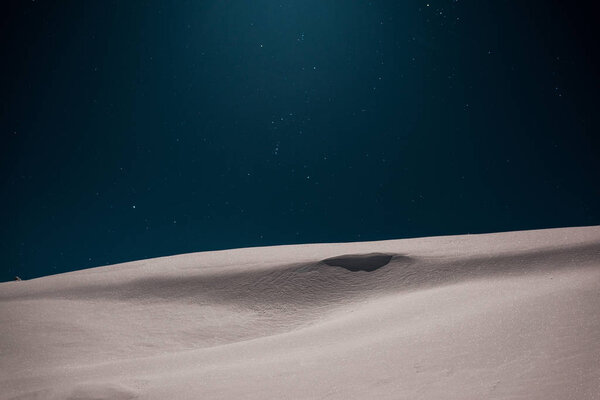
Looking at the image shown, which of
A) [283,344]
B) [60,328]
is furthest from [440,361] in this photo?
[60,328]

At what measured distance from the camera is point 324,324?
4.40m

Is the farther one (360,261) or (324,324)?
(360,261)

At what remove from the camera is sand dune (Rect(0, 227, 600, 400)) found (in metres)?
2.54

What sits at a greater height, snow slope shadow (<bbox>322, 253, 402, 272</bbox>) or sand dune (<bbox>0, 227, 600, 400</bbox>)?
snow slope shadow (<bbox>322, 253, 402, 272</bbox>)

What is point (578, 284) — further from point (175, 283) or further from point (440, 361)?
point (175, 283)

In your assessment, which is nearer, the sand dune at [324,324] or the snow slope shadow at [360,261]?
the sand dune at [324,324]

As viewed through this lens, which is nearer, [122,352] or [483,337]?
[483,337]

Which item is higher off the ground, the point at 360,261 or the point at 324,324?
the point at 360,261

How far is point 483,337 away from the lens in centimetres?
293

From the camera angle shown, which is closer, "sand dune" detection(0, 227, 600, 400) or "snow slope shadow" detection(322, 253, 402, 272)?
"sand dune" detection(0, 227, 600, 400)

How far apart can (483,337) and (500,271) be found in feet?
7.14

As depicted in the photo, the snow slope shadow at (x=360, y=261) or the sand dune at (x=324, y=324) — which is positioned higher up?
the snow slope shadow at (x=360, y=261)

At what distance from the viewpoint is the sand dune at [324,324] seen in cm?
254

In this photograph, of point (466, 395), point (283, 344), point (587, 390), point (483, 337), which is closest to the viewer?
point (587, 390)
